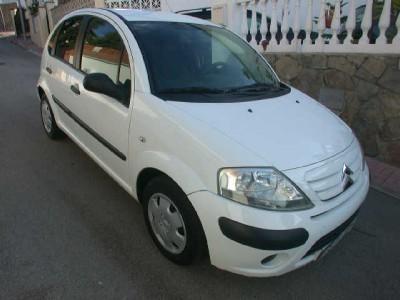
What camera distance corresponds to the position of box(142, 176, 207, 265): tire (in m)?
2.23

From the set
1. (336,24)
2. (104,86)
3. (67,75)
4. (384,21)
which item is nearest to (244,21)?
(336,24)

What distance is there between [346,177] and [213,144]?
911 millimetres

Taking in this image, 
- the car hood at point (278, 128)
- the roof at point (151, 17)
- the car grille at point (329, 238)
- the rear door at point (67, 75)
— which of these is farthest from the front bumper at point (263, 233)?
the rear door at point (67, 75)

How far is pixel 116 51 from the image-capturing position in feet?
9.71

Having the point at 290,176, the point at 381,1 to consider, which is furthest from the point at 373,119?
the point at 290,176

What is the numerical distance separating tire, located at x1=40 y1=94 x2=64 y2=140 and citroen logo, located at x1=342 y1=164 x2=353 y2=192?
3489mm

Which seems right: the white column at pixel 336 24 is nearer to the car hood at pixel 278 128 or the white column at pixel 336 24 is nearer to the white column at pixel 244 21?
the white column at pixel 244 21

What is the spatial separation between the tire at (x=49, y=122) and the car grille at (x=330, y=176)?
3431 millimetres

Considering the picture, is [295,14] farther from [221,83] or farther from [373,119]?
[221,83]

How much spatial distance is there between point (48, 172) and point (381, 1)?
445cm

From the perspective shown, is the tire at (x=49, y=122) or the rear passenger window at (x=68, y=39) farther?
the tire at (x=49, y=122)

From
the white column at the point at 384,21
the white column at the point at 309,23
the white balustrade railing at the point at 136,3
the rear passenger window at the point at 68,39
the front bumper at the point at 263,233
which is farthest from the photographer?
the white balustrade railing at the point at 136,3

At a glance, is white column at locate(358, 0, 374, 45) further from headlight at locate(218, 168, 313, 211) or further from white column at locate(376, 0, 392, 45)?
headlight at locate(218, 168, 313, 211)

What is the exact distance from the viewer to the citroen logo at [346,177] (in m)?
2.29
